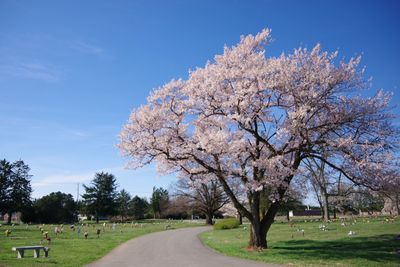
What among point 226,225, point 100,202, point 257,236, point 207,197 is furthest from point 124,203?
point 257,236

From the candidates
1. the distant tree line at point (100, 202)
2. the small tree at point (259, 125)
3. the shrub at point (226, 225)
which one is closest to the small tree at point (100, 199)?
the distant tree line at point (100, 202)

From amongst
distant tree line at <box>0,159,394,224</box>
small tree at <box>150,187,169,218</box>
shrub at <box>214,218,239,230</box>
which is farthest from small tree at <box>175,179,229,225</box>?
small tree at <box>150,187,169,218</box>

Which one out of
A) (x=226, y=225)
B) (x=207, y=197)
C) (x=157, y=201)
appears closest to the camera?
(x=226, y=225)

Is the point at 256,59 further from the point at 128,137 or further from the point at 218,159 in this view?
the point at 128,137

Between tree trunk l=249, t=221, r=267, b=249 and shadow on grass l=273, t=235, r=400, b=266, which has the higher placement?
tree trunk l=249, t=221, r=267, b=249

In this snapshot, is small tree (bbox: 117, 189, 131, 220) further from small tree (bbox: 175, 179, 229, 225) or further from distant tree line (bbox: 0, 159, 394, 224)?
small tree (bbox: 175, 179, 229, 225)

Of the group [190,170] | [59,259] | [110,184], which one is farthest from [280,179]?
[110,184]

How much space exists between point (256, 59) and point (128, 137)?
346 inches

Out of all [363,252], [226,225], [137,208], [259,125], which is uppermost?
[259,125]

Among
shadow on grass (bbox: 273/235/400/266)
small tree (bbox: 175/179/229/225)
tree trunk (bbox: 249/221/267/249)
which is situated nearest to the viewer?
shadow on grass (bbox: 273/235/400/266)

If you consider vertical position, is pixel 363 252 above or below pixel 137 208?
below

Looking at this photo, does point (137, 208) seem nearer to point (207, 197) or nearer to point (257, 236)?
point (207, 197)

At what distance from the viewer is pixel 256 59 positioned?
20.3m

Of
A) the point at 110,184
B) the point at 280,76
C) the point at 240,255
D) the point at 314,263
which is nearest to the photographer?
the point at 314,263
